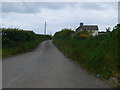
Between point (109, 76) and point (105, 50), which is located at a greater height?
point (105, 50)

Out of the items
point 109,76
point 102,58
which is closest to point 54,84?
point 109,76

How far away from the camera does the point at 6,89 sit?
7.68m

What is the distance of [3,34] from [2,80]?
17.8m

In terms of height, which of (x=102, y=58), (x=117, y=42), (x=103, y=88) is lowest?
(x=103, y=88)

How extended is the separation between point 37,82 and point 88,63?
4948mm

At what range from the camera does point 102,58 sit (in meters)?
12.2

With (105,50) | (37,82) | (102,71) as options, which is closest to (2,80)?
(37,82)

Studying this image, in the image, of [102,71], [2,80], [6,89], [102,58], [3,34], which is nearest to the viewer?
[6,89]

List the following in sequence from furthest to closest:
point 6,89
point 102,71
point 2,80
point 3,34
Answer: point 3,34 < point 102,71 < point 2,80 < point 6,89

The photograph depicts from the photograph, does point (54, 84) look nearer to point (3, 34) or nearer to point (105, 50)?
point (105, 50)

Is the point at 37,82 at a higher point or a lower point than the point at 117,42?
lower

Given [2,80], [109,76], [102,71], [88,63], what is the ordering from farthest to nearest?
1. [88,63]
2. [102,71]
3. [109,76]
4. [2,80]

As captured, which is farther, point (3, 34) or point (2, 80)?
point (3, 34)

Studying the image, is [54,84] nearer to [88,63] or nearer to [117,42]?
[117,42]
